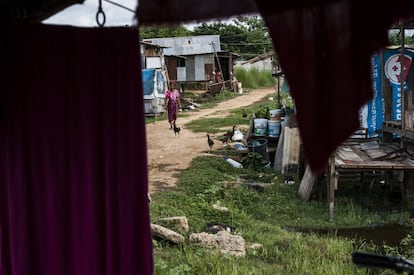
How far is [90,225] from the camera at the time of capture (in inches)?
82.7

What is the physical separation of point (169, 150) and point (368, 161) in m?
6.22

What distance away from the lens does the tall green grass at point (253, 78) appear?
3138 centimetres

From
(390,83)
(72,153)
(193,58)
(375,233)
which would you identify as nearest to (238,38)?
(193,58)

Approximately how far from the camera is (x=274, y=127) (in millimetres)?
11289

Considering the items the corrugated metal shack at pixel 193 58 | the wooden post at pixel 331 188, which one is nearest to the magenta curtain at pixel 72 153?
the wooden post at pixel 331 188

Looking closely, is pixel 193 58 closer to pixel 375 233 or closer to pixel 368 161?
pixel 368 161

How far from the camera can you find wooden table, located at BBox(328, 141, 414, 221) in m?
6.97

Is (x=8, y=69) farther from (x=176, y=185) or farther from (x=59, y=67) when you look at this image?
(x=176, y=185)

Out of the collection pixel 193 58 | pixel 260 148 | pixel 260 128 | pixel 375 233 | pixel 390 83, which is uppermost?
pixel 193 58

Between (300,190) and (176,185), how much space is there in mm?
2192

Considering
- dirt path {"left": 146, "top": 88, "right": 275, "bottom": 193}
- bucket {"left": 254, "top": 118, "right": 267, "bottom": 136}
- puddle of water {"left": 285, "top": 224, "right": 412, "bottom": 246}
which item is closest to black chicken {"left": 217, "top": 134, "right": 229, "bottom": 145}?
dirt path {"left": 146, "top": 88, "right": 275, "bottom": 193}

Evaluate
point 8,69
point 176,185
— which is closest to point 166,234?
point 176,185

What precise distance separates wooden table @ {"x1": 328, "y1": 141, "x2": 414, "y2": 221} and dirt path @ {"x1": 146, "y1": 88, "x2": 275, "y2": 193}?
9.49 feet

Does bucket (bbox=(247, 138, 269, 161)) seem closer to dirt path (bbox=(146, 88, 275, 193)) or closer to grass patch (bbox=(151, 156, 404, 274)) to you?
grass patch (bbox=(151, 156, 404, 274))
